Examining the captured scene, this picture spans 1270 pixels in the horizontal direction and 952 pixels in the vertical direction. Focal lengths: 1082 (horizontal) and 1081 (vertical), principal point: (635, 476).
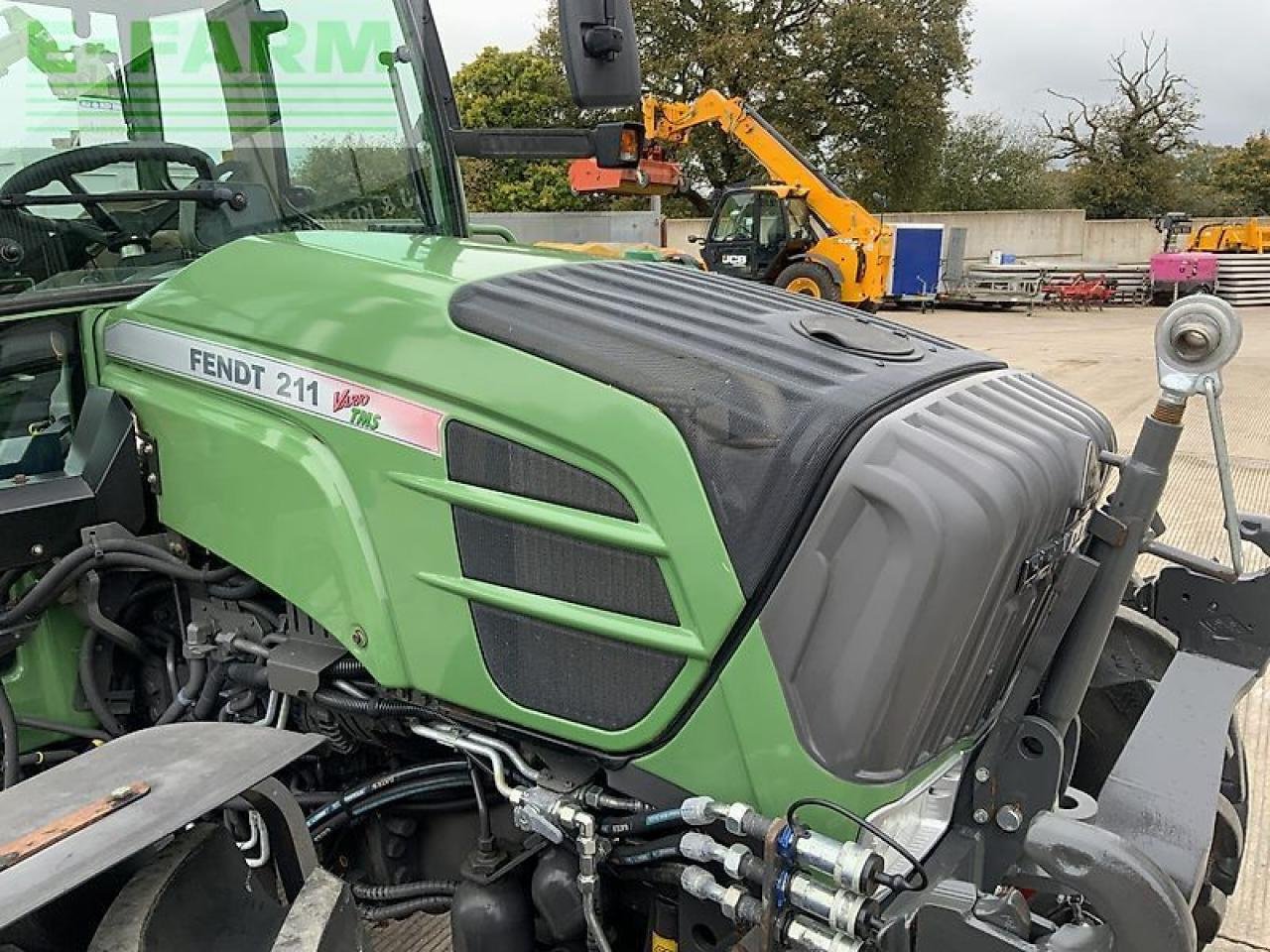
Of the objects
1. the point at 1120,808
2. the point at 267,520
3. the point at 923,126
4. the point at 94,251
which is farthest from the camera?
the point at 923,126

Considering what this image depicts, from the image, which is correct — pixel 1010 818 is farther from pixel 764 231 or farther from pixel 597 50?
pixel 764 231

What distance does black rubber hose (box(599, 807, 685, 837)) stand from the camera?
5.41 ft

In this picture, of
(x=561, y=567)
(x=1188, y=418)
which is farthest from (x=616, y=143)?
(x=1188, y=418)

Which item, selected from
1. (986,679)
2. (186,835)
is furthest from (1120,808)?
(186,835)

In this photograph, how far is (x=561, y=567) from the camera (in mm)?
1721

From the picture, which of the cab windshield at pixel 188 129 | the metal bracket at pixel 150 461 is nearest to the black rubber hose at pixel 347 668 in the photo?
the metal bracket at pixel 150 461

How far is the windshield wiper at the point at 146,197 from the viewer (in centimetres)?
223

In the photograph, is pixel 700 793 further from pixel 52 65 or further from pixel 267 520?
pixel 52 65

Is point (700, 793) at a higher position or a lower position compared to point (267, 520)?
lower

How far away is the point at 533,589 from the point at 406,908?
81cm

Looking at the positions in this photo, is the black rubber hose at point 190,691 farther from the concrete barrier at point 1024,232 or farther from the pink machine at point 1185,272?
the concrete barrier at point 1024,232

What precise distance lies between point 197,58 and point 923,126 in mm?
30223

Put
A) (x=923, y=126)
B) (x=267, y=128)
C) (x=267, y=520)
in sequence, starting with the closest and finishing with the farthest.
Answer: (x=267, y=520), (x=267, y=128), (x=923, y=126)

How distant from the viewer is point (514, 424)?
1719 mm
